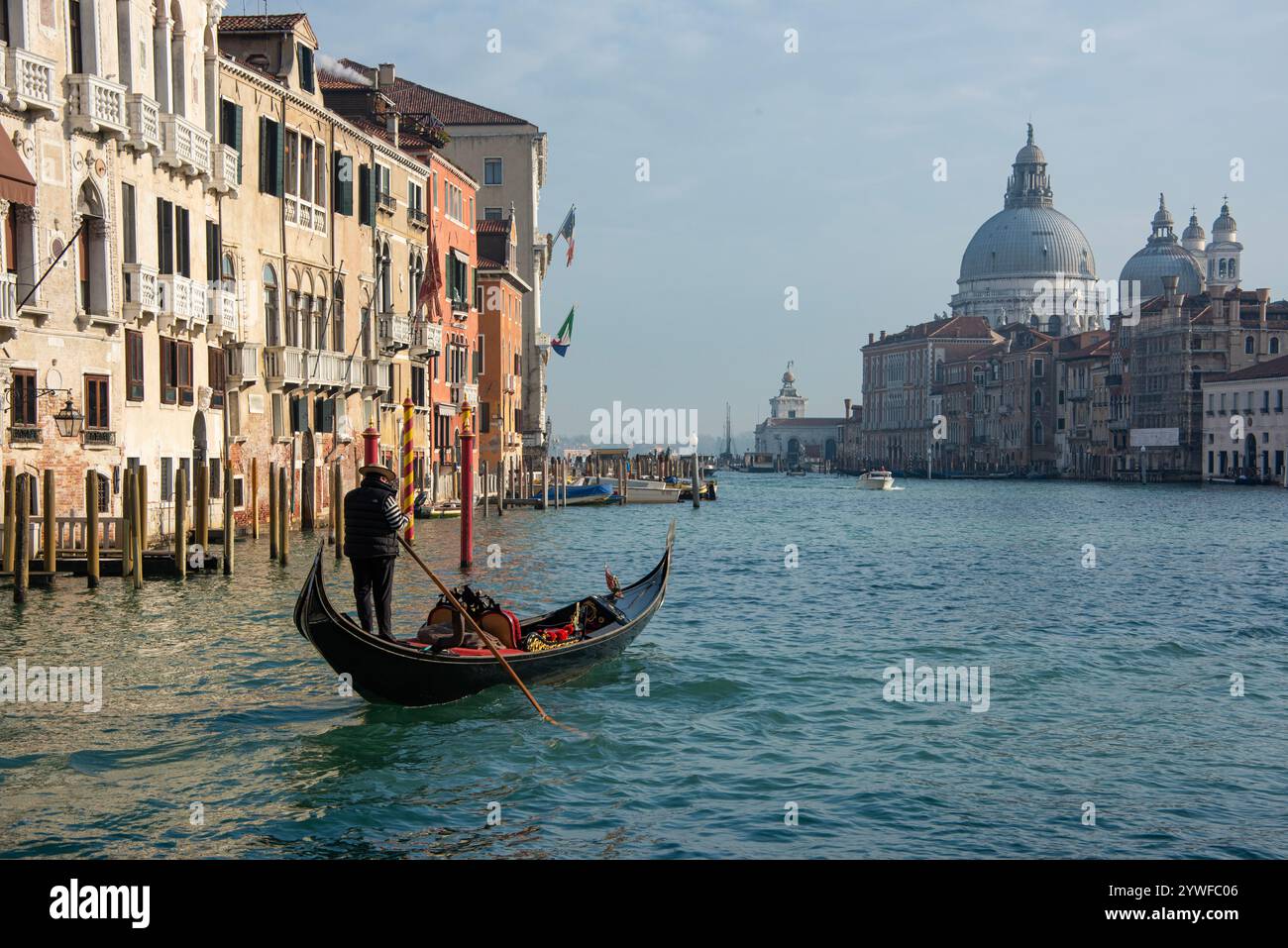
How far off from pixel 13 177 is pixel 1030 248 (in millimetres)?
136536

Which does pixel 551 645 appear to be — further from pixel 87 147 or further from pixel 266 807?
pixel 87 147

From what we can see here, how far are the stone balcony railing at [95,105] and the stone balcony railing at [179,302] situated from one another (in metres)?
2.40

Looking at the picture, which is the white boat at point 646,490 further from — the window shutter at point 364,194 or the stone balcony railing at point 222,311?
the stone balcony railing at point 222,311

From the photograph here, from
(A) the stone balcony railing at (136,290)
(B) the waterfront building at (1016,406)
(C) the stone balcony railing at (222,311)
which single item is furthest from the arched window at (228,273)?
(B) the waterfront building at (1016,406)

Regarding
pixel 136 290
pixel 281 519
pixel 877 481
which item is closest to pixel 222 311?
pixel 136 290

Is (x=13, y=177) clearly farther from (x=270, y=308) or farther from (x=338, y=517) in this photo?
(x=270, y=308)

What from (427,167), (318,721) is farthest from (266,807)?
(427,167)

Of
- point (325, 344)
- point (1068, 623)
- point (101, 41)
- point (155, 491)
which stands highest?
point (101, 41)

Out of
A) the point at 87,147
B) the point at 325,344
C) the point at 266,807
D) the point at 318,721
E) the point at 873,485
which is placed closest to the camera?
the point at 266,807

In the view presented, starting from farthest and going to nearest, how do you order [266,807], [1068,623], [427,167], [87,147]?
[427,167] → [87,147] → [1068,623] → [266,807]

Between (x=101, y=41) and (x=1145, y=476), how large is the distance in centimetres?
7570

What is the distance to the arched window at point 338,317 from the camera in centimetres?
2827

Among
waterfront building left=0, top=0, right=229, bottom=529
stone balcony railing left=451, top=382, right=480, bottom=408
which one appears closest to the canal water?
waterfront building left=0, top=0, right=229, bottom=529

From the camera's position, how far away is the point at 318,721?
10.2 m
